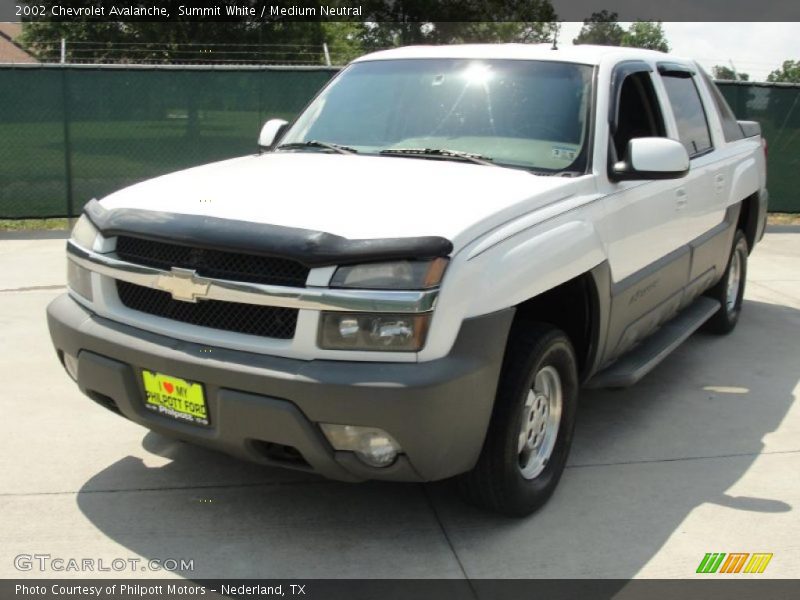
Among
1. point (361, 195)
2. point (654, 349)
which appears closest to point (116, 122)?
point (654, 349)

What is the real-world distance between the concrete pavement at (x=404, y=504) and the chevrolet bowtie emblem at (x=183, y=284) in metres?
0.97

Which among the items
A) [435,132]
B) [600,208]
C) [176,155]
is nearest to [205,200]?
[435,132]

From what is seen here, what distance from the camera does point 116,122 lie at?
428 inches

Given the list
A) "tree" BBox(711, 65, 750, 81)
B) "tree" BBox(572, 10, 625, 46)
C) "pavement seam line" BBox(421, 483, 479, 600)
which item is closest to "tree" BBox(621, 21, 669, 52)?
"tree" BBox(572, 10, 625, 46)

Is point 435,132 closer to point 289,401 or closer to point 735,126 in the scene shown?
point 289,401

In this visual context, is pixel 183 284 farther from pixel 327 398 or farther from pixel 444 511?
pixel 444 511

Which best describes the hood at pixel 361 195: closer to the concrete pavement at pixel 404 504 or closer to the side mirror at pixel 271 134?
the side mirror at pixel 271 134

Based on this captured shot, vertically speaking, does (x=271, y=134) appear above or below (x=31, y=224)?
above

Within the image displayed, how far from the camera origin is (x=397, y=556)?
3.46 m

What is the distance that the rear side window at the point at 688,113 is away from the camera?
17.3 feet

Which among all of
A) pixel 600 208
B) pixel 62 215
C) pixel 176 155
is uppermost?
pixel 600 208

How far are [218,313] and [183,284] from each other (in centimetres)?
16

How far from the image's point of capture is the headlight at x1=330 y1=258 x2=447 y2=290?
3041mm

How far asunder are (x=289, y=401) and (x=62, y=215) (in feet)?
28.8
